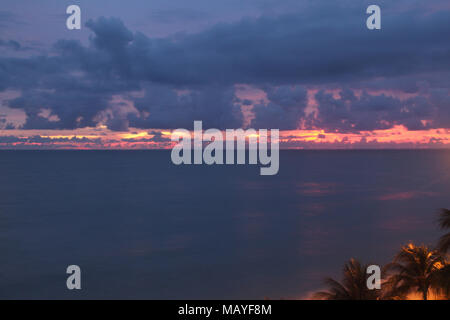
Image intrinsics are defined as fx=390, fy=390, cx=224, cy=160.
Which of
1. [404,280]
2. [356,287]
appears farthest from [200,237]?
[404,280]

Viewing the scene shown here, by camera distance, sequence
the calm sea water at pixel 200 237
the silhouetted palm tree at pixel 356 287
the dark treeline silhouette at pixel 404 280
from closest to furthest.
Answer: the dark treeline silhouette at pixel 404 280 < the silhouetted palm tree at pixel 356 287 < the calm sea water at pixel 200 237

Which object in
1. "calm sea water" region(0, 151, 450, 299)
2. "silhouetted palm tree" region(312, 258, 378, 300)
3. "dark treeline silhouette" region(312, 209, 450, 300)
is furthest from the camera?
"calm sea water" region(0, 151, 450, 299)

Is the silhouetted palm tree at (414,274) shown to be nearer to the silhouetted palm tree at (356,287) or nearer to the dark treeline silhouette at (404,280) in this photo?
the dark treeline silhouette at (404,280)

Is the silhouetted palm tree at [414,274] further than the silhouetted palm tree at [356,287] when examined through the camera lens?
No

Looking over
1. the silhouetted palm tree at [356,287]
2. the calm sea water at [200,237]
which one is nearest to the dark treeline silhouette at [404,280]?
the silhouetted palm tree at [356,287]

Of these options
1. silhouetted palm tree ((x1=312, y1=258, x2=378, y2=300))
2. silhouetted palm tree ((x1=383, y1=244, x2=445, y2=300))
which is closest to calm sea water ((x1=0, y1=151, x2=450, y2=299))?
silhouetted palm tree ((x1=312, y1=258, x2=378, y2=300))

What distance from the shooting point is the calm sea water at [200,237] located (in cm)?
3825

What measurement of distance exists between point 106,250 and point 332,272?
1084 inches

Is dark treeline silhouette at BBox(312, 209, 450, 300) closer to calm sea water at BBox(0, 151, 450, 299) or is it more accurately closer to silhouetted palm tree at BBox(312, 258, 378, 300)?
silhouetted palm tree at BBox(312, 258, 378, 300)

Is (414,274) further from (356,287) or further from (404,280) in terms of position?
(356,287)

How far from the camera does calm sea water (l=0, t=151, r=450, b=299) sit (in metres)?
38.2

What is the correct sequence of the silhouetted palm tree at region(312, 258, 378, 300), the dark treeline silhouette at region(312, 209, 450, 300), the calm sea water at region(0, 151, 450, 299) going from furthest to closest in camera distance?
the calm sea water at region(0, 151, 450, 299) → the silhouetted palm tree at region(312, 258, 378, 300) → the dark treeline silhouette at region(312, 209, 450, 300)

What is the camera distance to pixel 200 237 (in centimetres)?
5512
